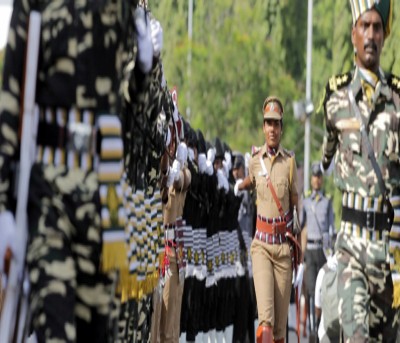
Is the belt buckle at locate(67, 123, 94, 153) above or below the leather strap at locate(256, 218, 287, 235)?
above

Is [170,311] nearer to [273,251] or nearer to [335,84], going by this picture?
[273,251]

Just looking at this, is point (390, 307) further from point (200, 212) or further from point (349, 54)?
point (349, 54)

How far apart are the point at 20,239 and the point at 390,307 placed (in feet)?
10.9

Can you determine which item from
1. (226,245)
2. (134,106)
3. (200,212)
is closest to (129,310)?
(134,106)

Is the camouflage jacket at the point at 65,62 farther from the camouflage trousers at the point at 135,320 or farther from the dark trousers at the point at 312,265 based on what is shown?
the dark trousers at the point at 312,265

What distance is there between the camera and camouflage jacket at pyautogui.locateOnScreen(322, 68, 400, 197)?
878cm

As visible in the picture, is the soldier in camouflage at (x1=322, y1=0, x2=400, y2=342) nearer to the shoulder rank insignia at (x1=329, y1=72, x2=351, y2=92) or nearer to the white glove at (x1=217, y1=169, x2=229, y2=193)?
the shoulder rank insignia at (x1=329, y1=72, x2=351, y2=92)

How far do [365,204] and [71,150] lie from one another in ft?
9.78

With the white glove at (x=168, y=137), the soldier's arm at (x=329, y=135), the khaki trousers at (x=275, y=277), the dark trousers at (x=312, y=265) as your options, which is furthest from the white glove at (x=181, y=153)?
the dark trousers at (x=312, y=265)

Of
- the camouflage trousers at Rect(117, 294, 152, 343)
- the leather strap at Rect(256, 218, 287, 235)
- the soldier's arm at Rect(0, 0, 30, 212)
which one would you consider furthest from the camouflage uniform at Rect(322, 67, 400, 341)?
the leather strap at Rect(256, 218, 287, 235)

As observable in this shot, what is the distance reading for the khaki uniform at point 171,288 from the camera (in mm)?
11312

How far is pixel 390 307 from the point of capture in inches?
345

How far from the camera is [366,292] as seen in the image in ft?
28.5

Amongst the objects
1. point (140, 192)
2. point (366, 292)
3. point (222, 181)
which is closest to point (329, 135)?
point (366, 292)
